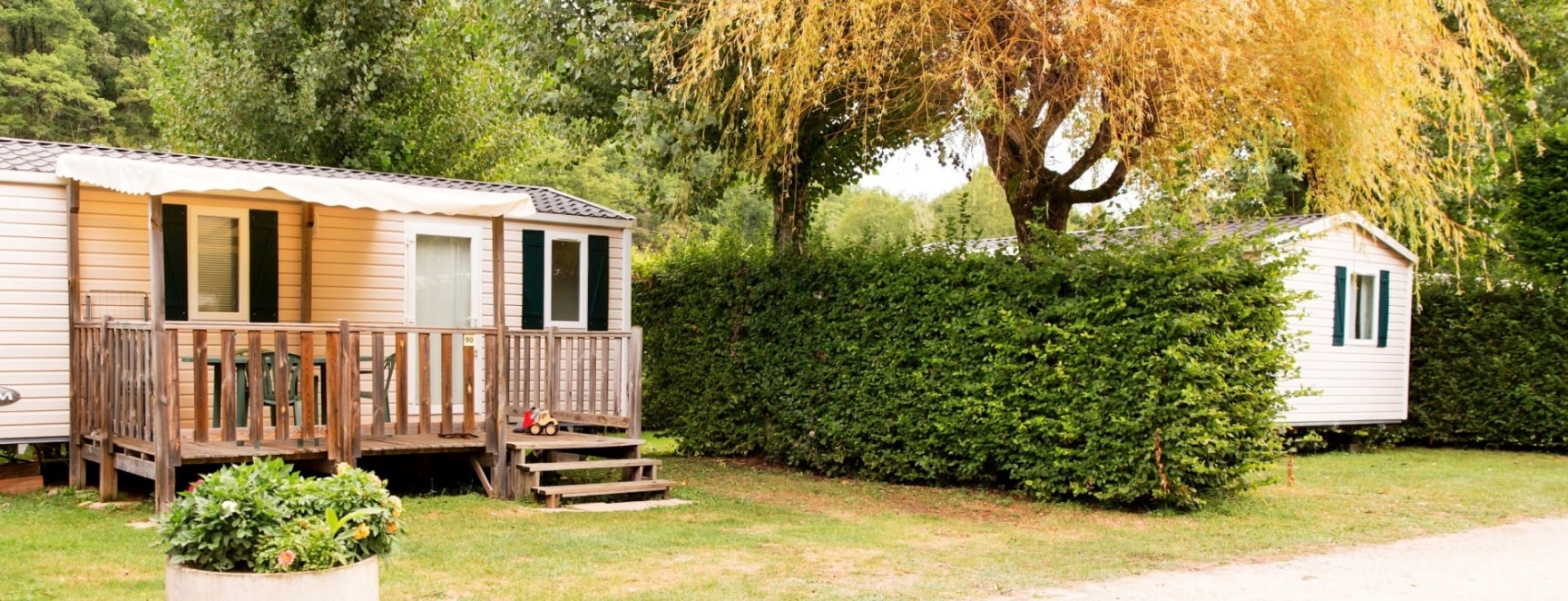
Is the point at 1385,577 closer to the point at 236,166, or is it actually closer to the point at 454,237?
the point at 454,237

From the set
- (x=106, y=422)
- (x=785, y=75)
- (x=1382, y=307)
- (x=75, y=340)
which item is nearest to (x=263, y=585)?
(x=106, y=422)

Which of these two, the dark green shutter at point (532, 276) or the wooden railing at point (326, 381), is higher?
the dark green shutter at point (532, 276)

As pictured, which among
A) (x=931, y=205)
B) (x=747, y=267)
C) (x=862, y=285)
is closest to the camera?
(x=862, y=285)

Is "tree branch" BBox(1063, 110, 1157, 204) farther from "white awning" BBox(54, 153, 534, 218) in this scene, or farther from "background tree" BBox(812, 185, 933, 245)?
"background tree" BBox(812, 185, 933, 245)

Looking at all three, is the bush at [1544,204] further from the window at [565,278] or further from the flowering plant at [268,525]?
the flowering plant at [268,525]

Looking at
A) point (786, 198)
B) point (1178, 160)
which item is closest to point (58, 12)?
point (786, 198)

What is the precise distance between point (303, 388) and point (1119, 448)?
553 centimetres

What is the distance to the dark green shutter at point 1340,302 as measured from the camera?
1325cm

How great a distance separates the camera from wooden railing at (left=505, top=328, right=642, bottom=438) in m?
9.09

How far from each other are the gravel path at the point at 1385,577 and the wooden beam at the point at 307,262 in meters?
6.32

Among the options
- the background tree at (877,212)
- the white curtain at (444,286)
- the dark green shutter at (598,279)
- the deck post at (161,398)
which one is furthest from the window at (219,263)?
the background tree at (877,212)

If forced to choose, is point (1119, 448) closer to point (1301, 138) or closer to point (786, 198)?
point (1301, 138)

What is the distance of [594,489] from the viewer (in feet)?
27.9

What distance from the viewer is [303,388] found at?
7.71 meters
